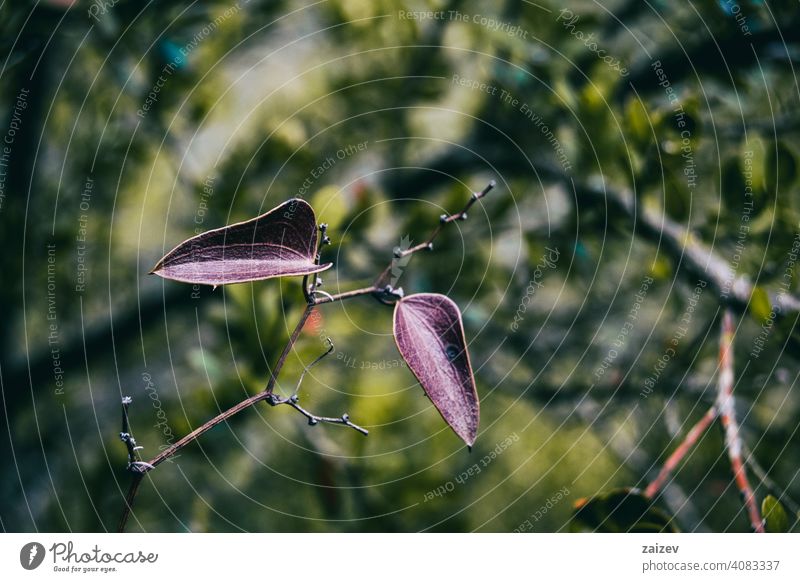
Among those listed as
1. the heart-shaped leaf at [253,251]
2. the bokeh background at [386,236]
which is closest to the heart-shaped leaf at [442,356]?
the heart-shaped leaf at [253,251]

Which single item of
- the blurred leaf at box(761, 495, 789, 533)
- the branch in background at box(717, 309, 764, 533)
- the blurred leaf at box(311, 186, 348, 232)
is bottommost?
the blurred leaf at box(761, 495, 789, 533)

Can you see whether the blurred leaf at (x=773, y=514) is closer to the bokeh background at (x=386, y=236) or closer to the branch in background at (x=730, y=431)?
the branch in background at (x=730, y=431)

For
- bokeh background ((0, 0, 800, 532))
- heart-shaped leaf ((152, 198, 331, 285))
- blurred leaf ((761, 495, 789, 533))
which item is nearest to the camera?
heart-shaped leaf ((152, 198, 331, 285))

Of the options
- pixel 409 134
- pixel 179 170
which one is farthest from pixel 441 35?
pixel 179 170

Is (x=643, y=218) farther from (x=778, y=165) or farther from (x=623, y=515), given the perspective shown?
(x=623, y=515)

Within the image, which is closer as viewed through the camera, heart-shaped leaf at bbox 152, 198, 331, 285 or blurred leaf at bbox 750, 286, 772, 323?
heart-shaped leaf at bbox 152, 198, 331, 285

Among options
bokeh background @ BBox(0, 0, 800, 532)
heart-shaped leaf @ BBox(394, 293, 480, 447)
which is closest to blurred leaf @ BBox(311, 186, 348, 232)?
bokeh background @ BBox(0, 0, 800, 532)

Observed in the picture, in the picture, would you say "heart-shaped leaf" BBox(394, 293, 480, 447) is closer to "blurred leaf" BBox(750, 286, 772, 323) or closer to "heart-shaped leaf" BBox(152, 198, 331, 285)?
"heart-shaped leaf" BBox(152, 198, 331, 285)
